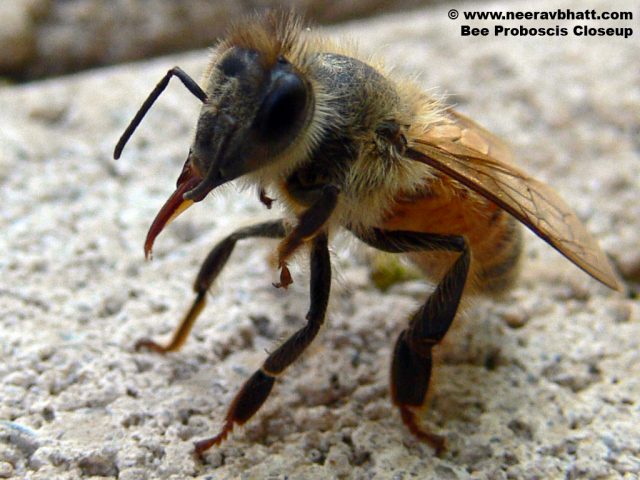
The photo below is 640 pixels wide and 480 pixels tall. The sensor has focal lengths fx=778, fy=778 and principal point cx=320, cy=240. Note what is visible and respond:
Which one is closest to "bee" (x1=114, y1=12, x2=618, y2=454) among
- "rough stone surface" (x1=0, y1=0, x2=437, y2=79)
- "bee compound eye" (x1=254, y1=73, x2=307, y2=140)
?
"bee compound eye" (x1=254, y1=73, x2=307, y2=140)

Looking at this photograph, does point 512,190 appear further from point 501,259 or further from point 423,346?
point 423,346

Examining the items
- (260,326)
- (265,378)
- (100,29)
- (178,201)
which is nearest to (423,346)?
(265,378)

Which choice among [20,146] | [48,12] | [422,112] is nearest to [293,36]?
[422,112]

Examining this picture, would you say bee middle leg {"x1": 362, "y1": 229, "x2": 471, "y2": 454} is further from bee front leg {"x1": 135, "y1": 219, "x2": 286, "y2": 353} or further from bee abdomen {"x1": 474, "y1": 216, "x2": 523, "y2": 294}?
bee front leg {"x1": 135, "y1": 219, "x2": 286, "y2": 353}

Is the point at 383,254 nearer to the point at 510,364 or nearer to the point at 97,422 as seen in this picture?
the point at 510,364

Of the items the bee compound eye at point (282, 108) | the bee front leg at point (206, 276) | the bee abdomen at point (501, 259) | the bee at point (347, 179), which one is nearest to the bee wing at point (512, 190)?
the bee at point (347, 179)

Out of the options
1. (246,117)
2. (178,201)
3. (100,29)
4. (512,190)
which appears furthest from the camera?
(100,29)
